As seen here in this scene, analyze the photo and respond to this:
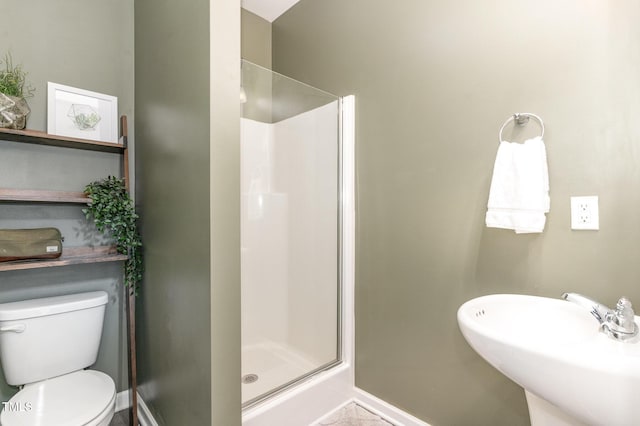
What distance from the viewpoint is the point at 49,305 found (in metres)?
1.46

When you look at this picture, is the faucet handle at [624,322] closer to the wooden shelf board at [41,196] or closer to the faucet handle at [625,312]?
the faucet handle at [625,312]

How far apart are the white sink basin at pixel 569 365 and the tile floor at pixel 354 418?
944 mm

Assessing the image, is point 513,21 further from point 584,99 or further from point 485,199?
point 485,199

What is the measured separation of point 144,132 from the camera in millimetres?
1745

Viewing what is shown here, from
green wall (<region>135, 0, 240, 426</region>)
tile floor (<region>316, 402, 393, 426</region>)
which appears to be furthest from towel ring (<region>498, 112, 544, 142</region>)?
tile floor (<region>316, 402, 393, 426</region>)

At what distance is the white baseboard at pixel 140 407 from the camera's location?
5.45ft

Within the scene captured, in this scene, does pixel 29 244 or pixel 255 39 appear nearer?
pixel 29 244

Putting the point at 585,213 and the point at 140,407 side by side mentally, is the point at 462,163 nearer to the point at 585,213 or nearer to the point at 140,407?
the point at 585,213

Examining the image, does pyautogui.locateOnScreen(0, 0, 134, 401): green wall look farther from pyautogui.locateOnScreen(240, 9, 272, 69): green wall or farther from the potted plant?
pyautogui.locateOnScreen(240, 9, 272, 69): green wall

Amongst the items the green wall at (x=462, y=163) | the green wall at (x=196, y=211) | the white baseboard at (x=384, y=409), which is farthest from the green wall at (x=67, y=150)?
the white baseboard at (x=384, y=409)

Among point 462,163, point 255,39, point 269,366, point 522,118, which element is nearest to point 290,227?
point 269,366

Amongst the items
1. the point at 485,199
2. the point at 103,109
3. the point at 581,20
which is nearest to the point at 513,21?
the point at 581,20

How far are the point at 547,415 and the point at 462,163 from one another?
993 millimetres

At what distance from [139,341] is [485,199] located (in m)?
2.04
